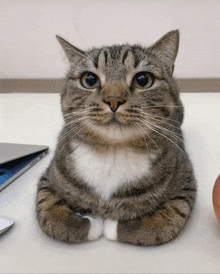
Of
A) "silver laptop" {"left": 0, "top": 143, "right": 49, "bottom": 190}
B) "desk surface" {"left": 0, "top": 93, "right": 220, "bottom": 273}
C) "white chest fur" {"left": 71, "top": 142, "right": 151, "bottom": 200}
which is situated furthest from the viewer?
"silver laptop" {"left": 0, "top": 143, "right": 49, "bottom": 190}

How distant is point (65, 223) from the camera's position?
2.53ft

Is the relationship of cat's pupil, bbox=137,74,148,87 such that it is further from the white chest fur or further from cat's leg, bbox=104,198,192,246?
cat's leg, bbox=104,198,192,246

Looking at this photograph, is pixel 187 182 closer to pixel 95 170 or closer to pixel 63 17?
pixel 95 170

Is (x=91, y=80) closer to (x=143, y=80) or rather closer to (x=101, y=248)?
(x=143, y=80)

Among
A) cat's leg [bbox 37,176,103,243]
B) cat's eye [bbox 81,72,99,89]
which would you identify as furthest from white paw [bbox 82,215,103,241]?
cat's eye [bbox 81,72,99,89]

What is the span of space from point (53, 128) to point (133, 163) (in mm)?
899

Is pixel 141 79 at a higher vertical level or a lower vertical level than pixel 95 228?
higher

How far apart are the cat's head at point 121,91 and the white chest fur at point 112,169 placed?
53 millimetres

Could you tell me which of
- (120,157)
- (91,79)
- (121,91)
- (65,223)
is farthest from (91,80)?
(65,223)

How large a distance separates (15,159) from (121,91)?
1.82ft

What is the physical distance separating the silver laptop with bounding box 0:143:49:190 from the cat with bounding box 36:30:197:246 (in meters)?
0.23

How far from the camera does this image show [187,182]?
0.91m

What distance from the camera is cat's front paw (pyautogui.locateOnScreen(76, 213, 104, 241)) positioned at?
0.78 metres

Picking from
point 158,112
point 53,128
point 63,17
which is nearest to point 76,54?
point 158,112
